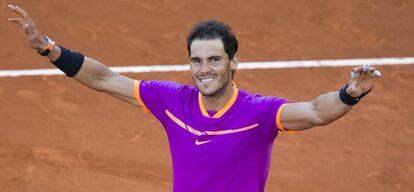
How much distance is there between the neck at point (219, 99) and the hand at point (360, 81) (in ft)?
3.29

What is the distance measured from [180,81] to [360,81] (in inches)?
250

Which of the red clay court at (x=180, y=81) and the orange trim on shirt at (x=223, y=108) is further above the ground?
the orange trim on shirt at (x=223, y=108)

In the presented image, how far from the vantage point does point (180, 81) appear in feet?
38.9

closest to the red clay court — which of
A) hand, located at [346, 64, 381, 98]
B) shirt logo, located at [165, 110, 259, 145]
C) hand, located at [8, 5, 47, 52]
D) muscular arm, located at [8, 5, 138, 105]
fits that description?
muscular arm, located at [8, 5, 138, 105]

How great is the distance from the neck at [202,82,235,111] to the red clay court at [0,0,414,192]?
13.2 feet

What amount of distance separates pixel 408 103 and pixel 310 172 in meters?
1.94

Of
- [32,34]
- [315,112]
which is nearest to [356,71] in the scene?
[315,112]

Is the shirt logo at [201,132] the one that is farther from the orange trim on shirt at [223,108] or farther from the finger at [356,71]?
the finger at [356,71]

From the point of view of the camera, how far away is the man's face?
6.13 meters

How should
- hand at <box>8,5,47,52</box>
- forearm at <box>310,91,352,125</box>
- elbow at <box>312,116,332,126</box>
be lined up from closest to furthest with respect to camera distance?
forearm at <box>310,91,352,125</box> → elbow at <box>312,116,332,126</box> → hand at <box>8,5,47,52</box>

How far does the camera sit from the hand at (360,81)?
5602 mm

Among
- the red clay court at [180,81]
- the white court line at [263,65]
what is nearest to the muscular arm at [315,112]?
the red clay court at [180,81]

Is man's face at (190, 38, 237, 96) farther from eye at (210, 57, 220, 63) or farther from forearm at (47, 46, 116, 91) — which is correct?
forearm at (47, 46, 116, 91)

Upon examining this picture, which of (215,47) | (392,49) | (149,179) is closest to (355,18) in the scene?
(392,49)
